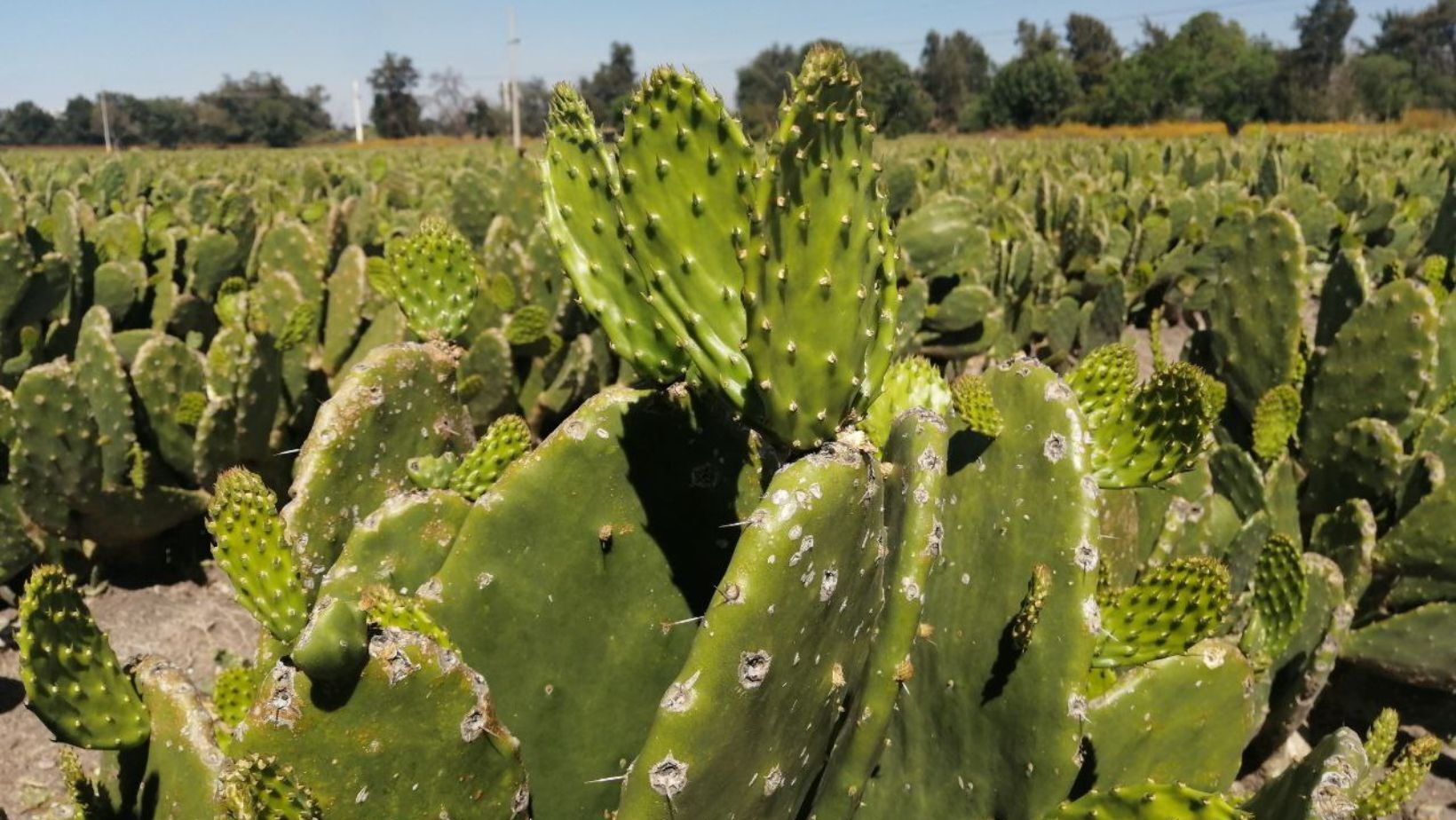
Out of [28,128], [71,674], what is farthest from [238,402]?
[28,128]

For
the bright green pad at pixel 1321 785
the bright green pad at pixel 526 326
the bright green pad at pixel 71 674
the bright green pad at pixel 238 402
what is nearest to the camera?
the bright green pad at pixel 1321 785

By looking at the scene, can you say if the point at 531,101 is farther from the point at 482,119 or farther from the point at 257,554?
the point at 257,554

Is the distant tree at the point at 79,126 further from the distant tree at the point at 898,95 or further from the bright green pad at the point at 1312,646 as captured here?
the bright green pad at the point at 1312,646

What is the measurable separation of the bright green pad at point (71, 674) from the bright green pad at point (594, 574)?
0.50m

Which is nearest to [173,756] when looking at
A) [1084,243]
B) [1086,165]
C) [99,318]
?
[99,318]

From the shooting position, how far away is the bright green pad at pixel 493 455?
192 cm

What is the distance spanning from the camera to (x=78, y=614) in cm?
158

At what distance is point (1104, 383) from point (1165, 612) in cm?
42

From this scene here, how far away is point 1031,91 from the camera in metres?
54.7

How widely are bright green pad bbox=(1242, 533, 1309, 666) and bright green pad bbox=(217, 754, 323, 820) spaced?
1997 millimetres

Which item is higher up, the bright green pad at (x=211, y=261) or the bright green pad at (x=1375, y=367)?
the bright green pad at (x=211, y=261)

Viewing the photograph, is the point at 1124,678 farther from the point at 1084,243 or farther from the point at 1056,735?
the point at 1084,243

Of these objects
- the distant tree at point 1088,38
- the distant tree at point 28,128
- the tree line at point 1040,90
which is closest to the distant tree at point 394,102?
the tree line at point 1040,90

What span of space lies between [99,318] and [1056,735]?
3492mm
